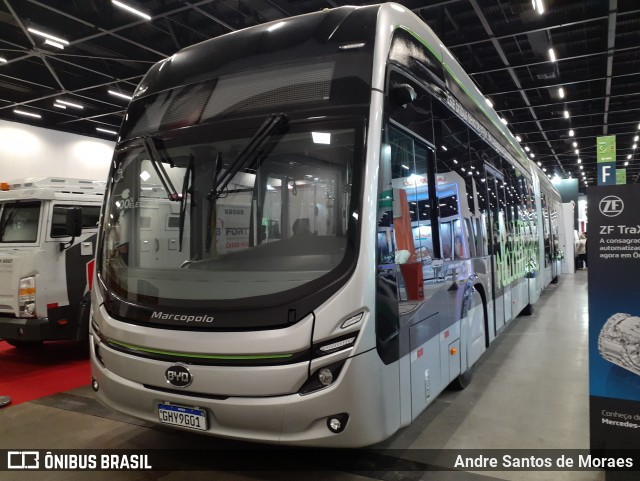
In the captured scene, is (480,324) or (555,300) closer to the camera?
(480,324)

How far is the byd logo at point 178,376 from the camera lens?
107 inches

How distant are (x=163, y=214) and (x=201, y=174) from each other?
40cm

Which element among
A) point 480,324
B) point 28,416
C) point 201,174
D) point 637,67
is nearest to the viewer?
point 201,174

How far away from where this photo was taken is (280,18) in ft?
33.4

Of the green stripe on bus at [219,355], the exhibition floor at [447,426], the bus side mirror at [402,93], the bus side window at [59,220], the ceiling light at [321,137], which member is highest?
the bus side mirror at [402,93]

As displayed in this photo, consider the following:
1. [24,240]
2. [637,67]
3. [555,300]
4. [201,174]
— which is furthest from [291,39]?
[637,67]

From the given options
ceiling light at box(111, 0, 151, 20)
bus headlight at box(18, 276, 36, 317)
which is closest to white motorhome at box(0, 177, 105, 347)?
bus headlight at box(18, 276, 36, 317)

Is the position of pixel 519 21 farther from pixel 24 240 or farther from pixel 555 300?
pixel 24 240

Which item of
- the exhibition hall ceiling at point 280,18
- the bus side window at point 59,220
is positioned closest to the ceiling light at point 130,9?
the exhibition hall ceiling at point 280,18

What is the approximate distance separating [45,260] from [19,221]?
775mm

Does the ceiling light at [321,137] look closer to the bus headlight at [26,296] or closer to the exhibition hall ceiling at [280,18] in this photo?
the bus headlight at [26,296]

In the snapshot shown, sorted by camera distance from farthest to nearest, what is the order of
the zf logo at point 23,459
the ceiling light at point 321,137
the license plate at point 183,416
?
the zf logo at point 23,459
the ceiling light at point 321,137
the license plate at point 183,416

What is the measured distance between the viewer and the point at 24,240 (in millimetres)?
5887

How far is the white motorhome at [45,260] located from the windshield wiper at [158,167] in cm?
266
